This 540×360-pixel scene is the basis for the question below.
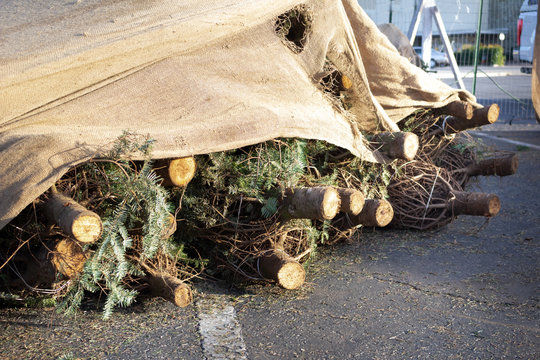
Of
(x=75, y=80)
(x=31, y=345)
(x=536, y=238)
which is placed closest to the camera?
(x=31, y=345)

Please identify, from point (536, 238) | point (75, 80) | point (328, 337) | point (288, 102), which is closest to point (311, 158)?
point (288, 102)

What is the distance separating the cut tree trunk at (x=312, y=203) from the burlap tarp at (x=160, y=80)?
1.25 feet

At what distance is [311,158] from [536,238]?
2016 mm

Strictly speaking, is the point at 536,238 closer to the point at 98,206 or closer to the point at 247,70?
the point at 247,70

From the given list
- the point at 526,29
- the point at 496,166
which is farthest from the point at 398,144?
the point at 526,29

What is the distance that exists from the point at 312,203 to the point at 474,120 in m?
2.18

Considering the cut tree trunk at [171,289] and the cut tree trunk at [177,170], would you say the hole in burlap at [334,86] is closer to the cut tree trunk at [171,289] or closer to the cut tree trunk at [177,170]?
the cut tree trunk at [177,170]

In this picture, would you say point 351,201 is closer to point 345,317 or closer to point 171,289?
point 345,317

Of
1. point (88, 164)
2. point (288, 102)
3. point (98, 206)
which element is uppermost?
point (288, 102)

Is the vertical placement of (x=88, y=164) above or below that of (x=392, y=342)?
above

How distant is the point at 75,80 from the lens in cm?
323

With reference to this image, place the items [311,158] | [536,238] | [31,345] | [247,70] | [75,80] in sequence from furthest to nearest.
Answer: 1. [536,238]
2. [311,158]
3. [247,70]
4. [75,80]
5. [31,345]

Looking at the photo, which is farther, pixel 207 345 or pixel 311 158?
pixel 311 158

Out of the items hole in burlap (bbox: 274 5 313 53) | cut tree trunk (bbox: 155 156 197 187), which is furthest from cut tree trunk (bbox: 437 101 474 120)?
cut tree trunk (bbox: 155 156 197 187)
